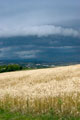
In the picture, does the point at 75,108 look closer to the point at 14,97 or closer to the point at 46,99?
the point at 46,99

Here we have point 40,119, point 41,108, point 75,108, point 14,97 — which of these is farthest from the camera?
point 14,97

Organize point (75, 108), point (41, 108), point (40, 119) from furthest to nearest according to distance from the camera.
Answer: point (41, 108), point (75, 108), point (40, 119)

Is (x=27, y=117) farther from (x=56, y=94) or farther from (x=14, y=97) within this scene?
(x=14, y=97)

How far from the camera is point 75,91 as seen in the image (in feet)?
45.6

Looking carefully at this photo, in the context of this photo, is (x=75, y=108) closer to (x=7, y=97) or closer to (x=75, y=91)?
(x=75, y=91)

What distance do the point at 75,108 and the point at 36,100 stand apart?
245 cm

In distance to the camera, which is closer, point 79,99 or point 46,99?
point 79,99

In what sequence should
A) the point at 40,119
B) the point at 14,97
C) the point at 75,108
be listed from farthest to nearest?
the point at 14,97, the point at 75,108, the point at 40,119

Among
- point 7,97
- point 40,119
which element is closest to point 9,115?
point 40,119

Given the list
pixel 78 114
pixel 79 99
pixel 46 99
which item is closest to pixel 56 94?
pixel 46 99

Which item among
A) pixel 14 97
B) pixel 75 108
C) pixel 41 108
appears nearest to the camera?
pixel 75 108

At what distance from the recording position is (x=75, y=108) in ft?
39.0

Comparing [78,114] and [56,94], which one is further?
[56,94]

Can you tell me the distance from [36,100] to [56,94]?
3.58 ft
